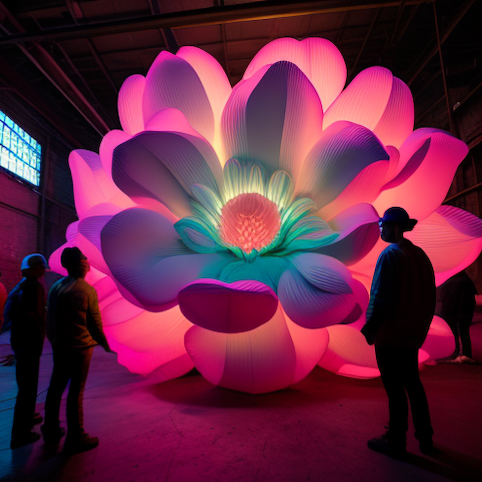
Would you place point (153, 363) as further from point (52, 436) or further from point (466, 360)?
point (466, 360)

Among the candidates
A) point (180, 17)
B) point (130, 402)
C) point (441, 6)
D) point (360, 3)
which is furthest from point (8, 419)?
point (441, 6)

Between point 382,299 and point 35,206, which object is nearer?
point 382,299

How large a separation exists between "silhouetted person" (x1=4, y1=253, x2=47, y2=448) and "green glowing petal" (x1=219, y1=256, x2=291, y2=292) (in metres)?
1.05

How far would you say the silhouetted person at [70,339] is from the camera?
148 cm

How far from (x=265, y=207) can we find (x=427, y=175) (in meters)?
0.80

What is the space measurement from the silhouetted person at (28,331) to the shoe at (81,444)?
38 centimetres

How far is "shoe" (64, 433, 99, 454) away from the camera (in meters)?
1.29

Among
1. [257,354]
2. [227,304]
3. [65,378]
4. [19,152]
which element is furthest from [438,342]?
[19,152]

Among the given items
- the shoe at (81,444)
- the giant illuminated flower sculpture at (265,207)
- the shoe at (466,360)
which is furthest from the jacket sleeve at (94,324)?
the shoe at (466,360)

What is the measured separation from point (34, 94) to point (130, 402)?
6.66 metres

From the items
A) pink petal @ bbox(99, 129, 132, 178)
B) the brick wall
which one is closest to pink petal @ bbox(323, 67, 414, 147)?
pink petal @ bbox(99, 129, 132, 178)

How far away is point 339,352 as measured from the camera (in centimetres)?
176

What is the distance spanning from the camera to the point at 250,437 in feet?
4.30

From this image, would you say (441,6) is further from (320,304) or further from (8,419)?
(8,419)
